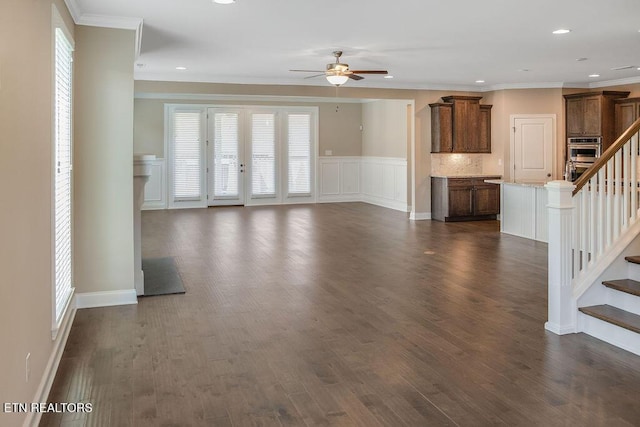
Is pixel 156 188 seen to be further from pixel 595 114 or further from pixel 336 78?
pixel 595 114

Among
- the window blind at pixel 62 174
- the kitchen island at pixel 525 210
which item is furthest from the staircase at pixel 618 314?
the kitchen island at pixel 525 210

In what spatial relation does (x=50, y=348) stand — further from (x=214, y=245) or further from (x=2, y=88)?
(x=214, y=245)

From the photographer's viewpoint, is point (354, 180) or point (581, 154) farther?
point (354, 180)

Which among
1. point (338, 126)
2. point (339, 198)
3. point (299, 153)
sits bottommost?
point (339, 198)

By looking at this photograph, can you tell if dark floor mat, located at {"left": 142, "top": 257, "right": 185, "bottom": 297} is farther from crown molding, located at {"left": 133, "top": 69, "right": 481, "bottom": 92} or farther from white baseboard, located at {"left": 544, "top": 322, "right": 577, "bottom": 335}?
crown molding, located at {"left": 133, "top": 69, "right": 481, "bottom": 92}

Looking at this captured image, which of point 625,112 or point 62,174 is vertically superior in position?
point 625,112

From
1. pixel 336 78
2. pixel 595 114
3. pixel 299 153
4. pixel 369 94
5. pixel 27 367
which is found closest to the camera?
pixel 27 367

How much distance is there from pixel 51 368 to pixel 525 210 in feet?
24.3

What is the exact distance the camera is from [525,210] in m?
8.88

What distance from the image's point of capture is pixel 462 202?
10.9 meters

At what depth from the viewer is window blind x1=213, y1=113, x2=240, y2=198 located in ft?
44.0

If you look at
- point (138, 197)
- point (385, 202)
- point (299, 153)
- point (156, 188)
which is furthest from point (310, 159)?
point (138, 197)

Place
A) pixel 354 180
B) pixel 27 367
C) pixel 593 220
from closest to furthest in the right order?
1. pixel 27 367
2. pixel 593 220
3. pixel 354 180

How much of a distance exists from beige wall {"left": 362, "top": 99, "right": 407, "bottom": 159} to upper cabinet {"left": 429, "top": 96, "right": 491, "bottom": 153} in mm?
1080
